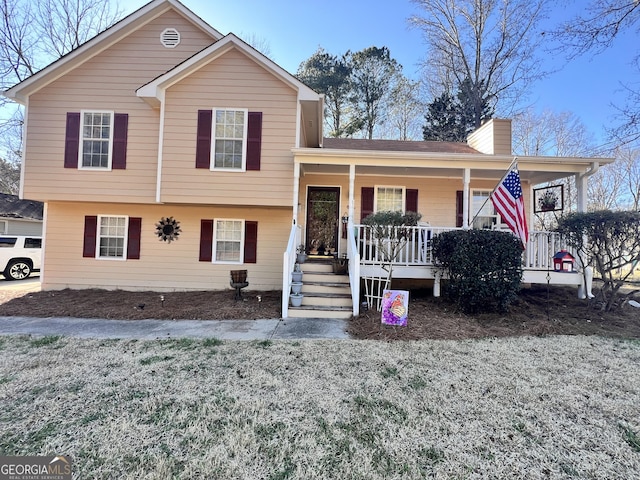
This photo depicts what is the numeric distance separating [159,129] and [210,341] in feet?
19.8

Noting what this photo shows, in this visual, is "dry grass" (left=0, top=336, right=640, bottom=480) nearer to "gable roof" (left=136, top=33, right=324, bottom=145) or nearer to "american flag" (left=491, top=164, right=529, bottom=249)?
"american flag" (left=491, top=164, right=529, bottom=249)

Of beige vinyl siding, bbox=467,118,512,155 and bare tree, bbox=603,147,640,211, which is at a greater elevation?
bare tree, bbox=603,147,640,211

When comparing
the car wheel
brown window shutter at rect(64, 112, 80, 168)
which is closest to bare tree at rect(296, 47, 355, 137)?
brown window shutter at rect(64, 112, 80, 168)

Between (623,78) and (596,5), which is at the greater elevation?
(596,5)

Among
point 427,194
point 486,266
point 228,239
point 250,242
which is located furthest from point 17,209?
point 486,266

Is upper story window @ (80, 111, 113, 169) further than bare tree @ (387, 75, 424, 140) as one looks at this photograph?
No

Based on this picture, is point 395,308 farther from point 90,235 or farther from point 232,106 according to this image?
point 90,235

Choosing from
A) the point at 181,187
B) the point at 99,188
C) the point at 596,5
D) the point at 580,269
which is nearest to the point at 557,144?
the point at 596,5

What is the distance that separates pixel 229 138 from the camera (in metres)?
7.83

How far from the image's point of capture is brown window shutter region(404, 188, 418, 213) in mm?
9414

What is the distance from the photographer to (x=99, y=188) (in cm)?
803

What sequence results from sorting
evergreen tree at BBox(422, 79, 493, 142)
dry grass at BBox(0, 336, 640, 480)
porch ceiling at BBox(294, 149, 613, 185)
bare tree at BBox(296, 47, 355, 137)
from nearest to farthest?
dry grass at BBox(0, 336, 640, 480)
porch ceiling at BBox(294, 149, 613, 185)
evergreen tree at BBox(422, 79, 493, 142)
bare tree at BBox(296, 47, 355, 137)

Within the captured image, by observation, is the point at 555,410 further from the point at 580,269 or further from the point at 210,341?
the point at 580,269

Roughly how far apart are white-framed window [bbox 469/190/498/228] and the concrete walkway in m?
5.98
